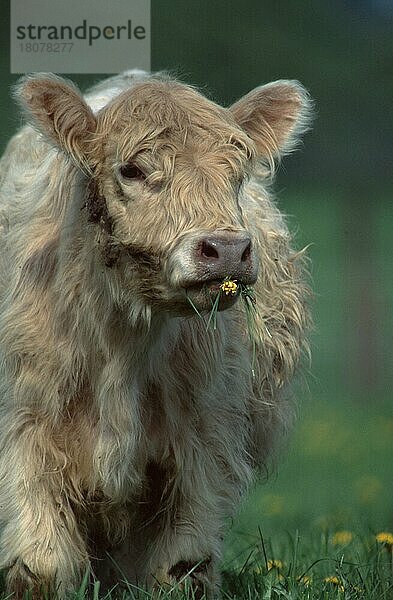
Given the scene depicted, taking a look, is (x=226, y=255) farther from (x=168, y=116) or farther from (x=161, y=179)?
(x=168, y=116)

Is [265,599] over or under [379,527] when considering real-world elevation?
over

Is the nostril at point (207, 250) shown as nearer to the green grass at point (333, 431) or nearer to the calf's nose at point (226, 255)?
the calf's nose at point (226, 255)

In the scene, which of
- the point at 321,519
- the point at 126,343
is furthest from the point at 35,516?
the point at 321,519

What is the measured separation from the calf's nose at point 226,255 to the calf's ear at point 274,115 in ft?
2.98

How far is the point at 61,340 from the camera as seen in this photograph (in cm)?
526

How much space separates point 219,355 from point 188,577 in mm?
804

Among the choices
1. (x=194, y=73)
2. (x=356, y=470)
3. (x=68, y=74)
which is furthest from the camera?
(x=356, y=470)

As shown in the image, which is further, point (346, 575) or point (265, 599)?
point (346, 575)

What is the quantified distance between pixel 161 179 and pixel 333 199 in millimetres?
7776

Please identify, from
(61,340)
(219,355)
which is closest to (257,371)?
(219,355)

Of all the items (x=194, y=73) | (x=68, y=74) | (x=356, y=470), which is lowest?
(x=356, y=470)

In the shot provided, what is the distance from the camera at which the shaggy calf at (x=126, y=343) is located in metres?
4.92

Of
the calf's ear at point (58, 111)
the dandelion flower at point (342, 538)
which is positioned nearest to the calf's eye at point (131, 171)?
the calf's ear at point (58, 111)

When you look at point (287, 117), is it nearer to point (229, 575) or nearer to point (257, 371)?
point (257, 371)
